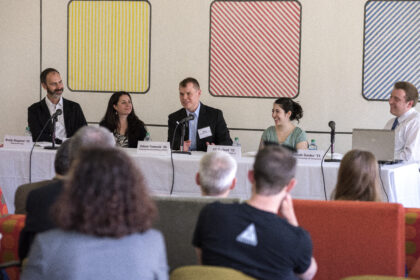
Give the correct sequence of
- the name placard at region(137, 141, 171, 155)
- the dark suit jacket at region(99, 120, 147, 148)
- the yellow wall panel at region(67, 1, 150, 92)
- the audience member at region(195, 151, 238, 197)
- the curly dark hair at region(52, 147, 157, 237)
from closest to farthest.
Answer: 1. the curly dark hair at region(52, 147, 157, 237)
2. the audience member at region(195, 151, 238, 197)
3. the name placard at region(137, 141, 171, 155)
4. the dark suit jacket at region(99, 120, 147, 148)
5. the yellow wall panel at region(67, 1, 150, 92)

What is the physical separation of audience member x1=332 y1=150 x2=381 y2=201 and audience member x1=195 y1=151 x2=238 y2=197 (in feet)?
1.94

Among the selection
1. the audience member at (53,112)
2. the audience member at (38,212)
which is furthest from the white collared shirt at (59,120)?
the audience member at (38,212)

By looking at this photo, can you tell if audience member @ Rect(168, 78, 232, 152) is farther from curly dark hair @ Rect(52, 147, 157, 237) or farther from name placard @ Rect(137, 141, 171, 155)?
curly dark hair @ Rect(52, 147, 157, 237)

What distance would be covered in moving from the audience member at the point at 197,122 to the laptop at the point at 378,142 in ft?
4.86

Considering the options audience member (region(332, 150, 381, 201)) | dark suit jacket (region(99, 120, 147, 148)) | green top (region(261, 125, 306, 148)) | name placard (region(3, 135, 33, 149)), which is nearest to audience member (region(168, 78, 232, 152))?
dark suit jacket (region(99, 120, 147, 148))

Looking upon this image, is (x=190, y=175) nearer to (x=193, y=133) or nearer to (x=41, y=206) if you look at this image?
(x=193, y=133)

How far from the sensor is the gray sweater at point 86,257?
5.24ft

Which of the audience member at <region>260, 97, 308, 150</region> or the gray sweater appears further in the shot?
the audience member at <region>260, 97, 308, 150</region>

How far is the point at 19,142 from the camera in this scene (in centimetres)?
496

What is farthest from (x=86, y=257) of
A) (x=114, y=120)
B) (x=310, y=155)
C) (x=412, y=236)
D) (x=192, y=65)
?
(x=192, y=65)

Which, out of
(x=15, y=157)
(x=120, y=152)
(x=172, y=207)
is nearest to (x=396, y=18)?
(x=15, y=157)

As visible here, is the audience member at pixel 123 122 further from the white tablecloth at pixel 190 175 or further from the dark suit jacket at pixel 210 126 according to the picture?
the white tablecloth at pixel 190 175

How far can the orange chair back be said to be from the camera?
2.56 metres

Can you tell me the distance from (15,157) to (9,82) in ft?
8.14
